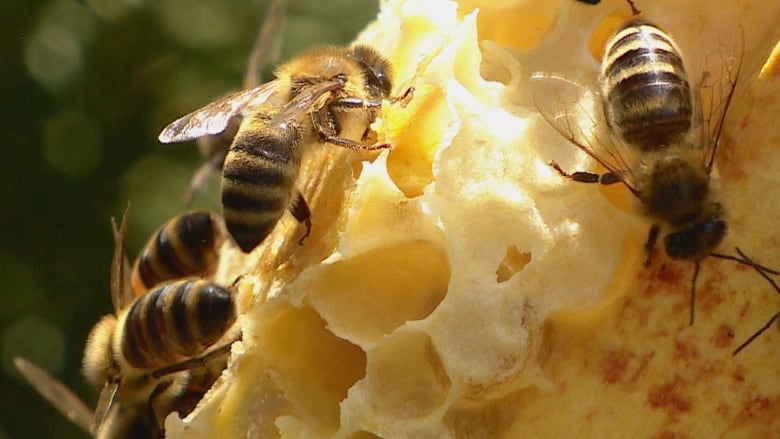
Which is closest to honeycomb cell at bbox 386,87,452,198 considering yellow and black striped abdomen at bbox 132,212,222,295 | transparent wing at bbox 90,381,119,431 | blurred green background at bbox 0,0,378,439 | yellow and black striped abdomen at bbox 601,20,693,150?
yellow and black striped abdomen at bbox 601,20,693,150

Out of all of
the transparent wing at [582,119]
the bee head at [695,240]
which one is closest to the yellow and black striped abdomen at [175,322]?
the transparent wing at [582,119]

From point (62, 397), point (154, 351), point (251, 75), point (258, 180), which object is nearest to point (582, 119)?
point (258, 180)

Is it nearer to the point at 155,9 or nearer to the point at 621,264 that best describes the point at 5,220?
the point at 155,9

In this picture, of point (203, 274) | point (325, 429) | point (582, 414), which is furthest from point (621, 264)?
point (203, 274)

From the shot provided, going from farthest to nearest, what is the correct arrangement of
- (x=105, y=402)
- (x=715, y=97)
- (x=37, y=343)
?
(x=37, y=343) < (x=105, y=402) < (x=715, y=97)

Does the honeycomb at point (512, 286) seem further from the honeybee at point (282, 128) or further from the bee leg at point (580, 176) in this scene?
the honeybee at point (282, 128)

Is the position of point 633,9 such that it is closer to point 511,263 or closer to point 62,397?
point 511,263
